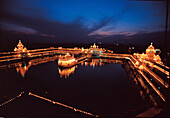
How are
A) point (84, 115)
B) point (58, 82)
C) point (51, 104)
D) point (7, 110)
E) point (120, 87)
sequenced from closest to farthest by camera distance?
1. point (84, 115)
2. point (7, 110)
3. point (51, 104)
4. point (120, 87)
5. point (58, 82)

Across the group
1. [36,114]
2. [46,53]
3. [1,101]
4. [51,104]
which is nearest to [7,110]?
[1,101]

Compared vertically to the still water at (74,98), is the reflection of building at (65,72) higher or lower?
higher

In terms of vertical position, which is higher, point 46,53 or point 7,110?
point 46,53

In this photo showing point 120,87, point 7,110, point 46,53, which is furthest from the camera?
point 46,53

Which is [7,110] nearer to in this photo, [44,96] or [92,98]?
[44,96]

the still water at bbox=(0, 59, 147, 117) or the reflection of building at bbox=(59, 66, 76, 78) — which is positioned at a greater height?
the reflection of building at bbox=(59, 66, 76, 78)

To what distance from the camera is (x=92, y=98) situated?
30.4ft

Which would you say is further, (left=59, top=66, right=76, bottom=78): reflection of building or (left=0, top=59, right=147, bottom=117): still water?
(left=59, top=66, right=76, bottom=78): reflection of building

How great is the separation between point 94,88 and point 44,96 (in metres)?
5.29

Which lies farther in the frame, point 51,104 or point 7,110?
point 51,104

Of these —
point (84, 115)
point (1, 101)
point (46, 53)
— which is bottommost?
point (84, 115)

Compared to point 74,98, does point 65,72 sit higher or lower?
higher

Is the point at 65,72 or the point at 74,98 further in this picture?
the point at 65,72

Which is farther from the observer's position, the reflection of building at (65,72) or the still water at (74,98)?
the reflection of building at (65,72)
